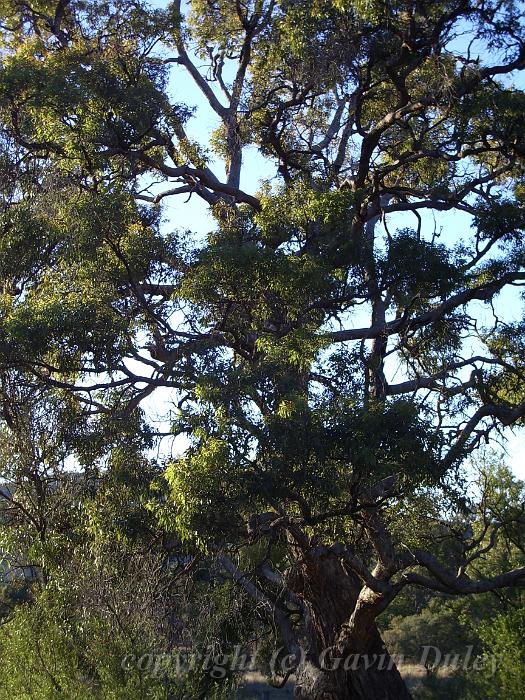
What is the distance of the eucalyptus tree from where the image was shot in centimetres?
893

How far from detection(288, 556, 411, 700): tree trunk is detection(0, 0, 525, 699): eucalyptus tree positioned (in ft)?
0.13

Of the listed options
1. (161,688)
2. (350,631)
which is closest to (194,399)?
(161,688)

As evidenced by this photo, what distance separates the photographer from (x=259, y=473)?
28.2 ft

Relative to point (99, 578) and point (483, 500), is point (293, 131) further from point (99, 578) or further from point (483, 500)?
point (99, 578)

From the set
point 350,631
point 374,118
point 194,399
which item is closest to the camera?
point 194,399

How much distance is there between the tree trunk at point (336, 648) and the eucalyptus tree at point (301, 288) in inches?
1.5

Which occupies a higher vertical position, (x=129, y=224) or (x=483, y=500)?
(x=129, y=224)

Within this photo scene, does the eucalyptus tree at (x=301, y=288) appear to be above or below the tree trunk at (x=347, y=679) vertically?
above

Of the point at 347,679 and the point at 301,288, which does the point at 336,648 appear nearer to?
the point at 347,679

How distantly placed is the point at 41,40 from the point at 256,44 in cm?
340

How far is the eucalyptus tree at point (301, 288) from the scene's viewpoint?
893 cm

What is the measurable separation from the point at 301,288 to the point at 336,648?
15.1ft

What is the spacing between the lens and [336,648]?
439 inches

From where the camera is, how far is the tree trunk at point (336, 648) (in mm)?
11023
